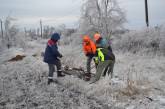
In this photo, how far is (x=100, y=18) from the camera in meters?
32.2

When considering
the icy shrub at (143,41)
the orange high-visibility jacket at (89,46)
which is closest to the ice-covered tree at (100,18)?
the icy shrub at (143,41)

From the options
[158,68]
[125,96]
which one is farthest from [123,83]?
[158,68]

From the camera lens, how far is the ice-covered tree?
105 feet

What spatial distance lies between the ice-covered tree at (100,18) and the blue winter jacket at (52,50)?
67.2ft

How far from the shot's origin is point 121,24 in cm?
3212

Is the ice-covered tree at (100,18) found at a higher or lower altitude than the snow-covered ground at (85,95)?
higher

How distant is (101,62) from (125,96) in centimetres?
233

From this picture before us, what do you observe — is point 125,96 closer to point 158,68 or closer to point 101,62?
point 101,62

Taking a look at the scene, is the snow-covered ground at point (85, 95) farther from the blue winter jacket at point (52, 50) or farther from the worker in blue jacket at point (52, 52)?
the blue winter jacket at point (52, 50)

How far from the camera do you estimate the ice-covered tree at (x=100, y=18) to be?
3194 cm

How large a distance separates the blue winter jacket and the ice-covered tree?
67.2ft

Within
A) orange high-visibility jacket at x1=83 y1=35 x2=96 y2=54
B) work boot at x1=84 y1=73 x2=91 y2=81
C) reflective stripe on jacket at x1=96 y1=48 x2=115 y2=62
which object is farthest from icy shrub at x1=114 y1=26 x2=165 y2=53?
reflective stripe on jacket at x1=96 y1=48 x2=115 y2=62

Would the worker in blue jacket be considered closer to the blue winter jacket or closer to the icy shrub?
the blue winter jacket

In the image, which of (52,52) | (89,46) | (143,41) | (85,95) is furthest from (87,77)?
(143,41)
